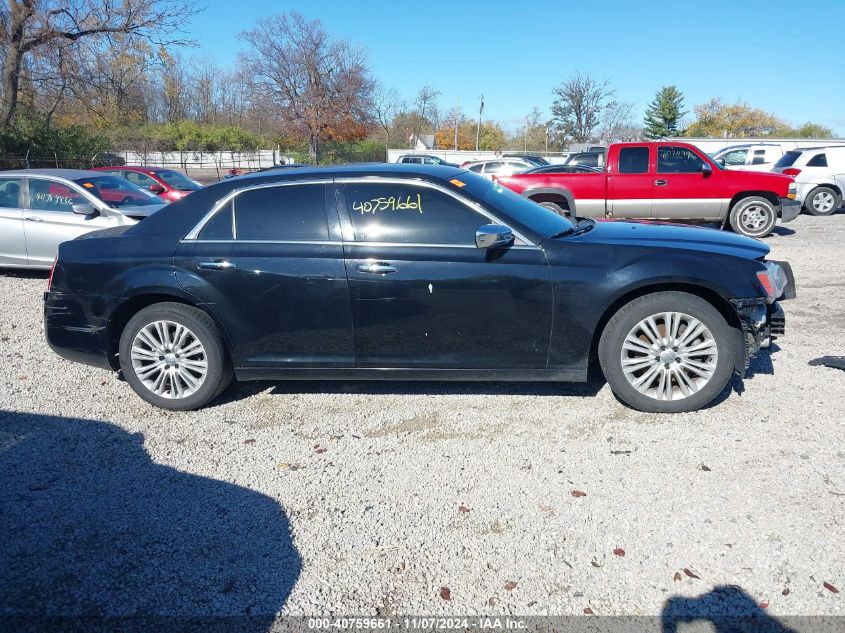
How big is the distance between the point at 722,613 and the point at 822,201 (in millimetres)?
17191

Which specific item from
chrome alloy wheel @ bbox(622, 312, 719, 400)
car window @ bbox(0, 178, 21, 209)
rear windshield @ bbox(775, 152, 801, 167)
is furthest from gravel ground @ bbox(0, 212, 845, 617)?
rear windshield @ bbox(775, 152, 801, 167)

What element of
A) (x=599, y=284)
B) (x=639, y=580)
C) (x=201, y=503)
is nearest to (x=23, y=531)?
(x=201, y=503)

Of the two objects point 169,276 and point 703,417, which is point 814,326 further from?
point 169,276

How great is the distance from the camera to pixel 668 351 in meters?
4.31

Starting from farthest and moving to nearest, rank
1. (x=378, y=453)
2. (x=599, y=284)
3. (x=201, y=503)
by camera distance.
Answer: (x=599, y=284) < (x=378, y=453) < (x=201, y=503)

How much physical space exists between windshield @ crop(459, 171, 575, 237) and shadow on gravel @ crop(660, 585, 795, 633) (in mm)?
2516

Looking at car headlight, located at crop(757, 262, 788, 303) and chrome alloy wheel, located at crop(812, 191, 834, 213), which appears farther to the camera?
chrome alloy wheel, located at crop(812, 191, 834, 213)

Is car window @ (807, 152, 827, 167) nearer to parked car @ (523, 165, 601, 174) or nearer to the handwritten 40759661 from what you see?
parked car @ (523, 165, 601, 174)

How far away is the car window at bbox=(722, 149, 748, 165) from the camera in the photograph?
21.1 meters

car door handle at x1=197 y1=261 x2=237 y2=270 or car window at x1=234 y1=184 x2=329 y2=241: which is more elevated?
car window at x1=234 y1=184 x2=329 y2=241

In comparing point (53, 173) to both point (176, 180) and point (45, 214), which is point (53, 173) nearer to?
point (45, 214)

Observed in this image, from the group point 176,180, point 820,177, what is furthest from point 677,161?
point 176,180

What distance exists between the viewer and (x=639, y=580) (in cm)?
279

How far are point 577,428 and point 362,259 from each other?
1833 mm
